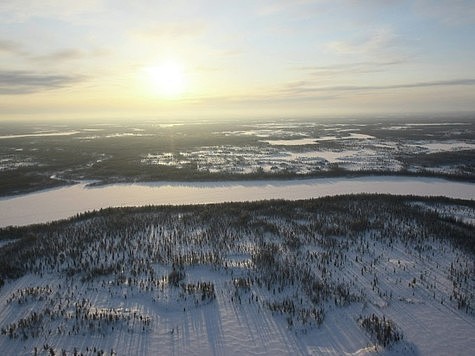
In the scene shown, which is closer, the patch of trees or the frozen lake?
the patch of trees

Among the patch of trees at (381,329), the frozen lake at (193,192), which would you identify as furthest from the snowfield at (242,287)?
the frozen lake at (193,192)

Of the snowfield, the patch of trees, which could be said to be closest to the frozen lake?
the snowfield

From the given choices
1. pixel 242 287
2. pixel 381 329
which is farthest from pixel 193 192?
pixel 381 329

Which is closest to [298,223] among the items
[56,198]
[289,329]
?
[289,329]

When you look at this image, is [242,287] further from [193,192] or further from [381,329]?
[193,192]

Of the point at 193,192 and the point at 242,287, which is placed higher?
the point at 242,287

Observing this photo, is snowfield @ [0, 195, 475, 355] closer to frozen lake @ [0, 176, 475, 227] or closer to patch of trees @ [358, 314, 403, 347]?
patch of trees @ [358, 314, 403, 347]

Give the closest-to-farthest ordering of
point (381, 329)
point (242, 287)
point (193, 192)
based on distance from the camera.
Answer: point (381, 329) → point (242, 287) → point (193, 192)
